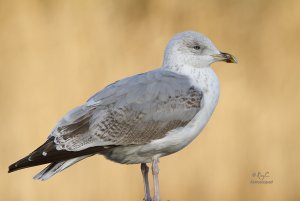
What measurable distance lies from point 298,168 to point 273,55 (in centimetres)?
78

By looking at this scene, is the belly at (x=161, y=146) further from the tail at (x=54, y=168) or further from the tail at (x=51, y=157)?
the tail at (x=54, y=168)

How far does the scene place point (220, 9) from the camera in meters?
7.55

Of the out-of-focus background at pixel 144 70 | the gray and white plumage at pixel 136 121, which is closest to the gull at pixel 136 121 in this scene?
the gray and white plumage at pixel 136 121

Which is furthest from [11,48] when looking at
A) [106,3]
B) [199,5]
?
[199,5]

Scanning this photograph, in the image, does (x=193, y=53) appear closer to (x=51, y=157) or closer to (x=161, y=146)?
(x=161, y=146)

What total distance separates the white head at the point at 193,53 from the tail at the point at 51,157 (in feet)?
2.13

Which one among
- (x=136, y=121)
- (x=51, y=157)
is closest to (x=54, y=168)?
(x=51, y=157)

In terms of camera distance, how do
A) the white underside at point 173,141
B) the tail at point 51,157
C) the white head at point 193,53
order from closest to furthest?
the tail at point 51,157
the white underside at point 173,141
the white head at point 193,53

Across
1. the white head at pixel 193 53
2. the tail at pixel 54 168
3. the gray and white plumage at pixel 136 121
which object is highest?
the white head at pixel 193 53

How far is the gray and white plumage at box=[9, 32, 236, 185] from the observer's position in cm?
552

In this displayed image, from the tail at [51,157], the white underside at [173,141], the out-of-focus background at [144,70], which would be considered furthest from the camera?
the out-of-focus background at [144,70]

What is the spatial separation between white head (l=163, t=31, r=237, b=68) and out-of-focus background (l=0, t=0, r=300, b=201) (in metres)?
1.34

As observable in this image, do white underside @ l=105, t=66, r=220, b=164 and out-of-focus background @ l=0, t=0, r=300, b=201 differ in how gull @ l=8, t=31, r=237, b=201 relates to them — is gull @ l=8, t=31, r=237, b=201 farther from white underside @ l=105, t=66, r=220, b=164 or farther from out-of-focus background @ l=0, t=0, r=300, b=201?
out-of-focus background @ l=0, t=0, r=300, b=201

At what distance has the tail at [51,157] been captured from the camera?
211 inches
